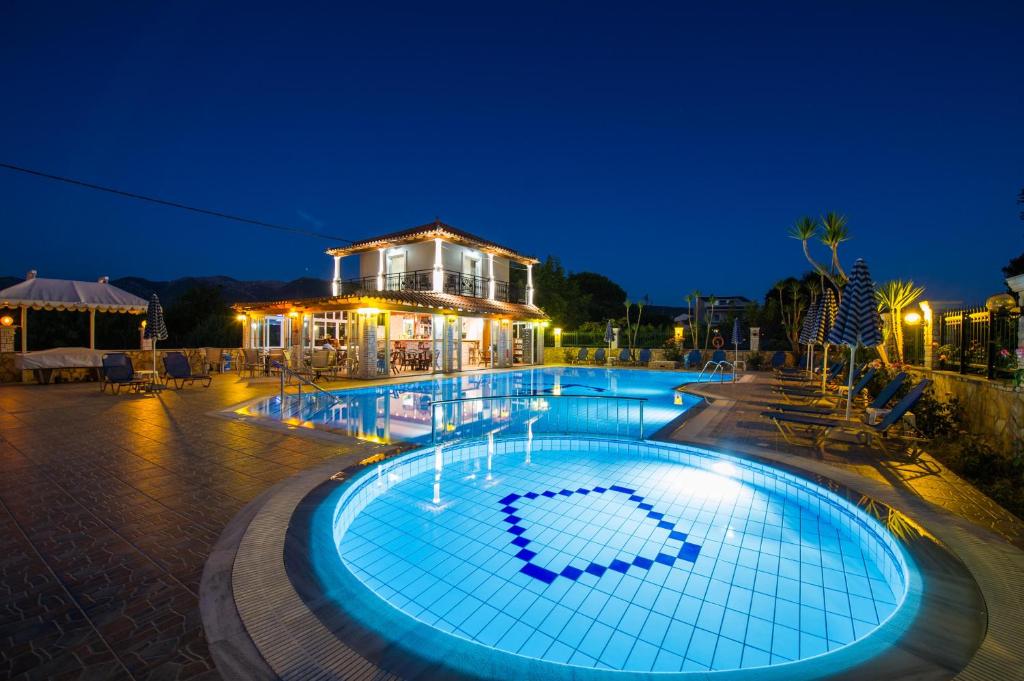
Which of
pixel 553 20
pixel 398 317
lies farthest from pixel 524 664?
pixel 553 20

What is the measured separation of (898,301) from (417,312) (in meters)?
14.5

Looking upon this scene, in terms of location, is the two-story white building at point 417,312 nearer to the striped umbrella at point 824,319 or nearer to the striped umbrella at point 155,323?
the striped umbrella at point 155,323

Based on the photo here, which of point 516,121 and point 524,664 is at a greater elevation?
point 516,121

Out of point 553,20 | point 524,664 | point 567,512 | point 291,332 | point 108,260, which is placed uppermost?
point 553,20

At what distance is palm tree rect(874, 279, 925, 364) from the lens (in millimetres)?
11180

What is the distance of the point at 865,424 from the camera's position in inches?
253

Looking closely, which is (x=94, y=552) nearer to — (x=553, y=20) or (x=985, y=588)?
(x=985, y=588)

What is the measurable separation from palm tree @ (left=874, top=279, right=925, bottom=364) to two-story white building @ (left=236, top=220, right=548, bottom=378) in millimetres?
13134

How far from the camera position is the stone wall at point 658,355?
20.6 m

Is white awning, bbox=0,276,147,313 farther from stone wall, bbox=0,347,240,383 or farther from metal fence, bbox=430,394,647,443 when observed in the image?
metal fence, bbox=430,394,647,443

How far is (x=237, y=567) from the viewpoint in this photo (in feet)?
8.98

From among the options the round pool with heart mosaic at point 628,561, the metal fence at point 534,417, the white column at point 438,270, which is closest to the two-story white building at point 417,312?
the white column at point 438,270

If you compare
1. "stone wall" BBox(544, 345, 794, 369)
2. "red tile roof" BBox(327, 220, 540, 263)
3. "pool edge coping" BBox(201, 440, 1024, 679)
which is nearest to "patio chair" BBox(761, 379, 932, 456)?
"pool edge coping" BBox(201, 440, 1024, 679)

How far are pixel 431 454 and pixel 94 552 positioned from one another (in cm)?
337
